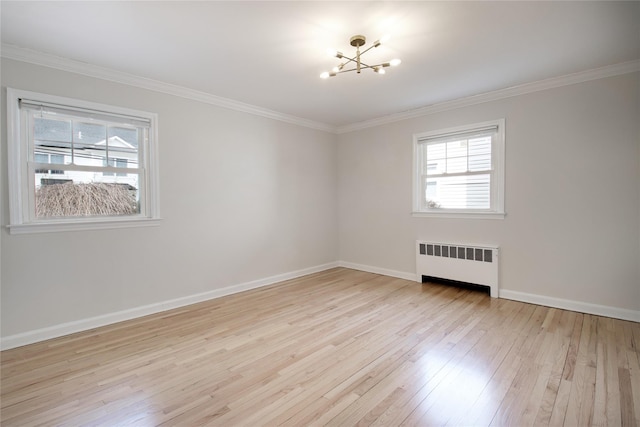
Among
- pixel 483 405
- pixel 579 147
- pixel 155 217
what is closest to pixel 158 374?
pixel 155 217

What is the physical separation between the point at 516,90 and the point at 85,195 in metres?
5.15

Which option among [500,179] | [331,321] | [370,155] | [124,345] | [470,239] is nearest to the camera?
[124,345]

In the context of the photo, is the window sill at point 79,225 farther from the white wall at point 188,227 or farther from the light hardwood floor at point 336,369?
the light hardwood floor at point 336,369

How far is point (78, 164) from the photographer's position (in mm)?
3037

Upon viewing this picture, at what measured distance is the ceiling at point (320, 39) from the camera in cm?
216

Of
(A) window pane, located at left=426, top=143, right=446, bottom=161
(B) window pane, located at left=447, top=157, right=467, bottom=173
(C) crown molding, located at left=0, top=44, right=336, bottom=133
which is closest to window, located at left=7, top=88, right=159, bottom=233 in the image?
(C) crown molding, located at left=0, top=44, right=336, bottom=133

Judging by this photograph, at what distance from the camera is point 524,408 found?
6.02 ft

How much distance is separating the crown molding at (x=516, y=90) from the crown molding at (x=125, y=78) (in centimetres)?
179

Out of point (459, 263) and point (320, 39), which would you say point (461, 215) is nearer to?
point (459, 263)

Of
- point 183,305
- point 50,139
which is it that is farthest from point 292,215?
point 50,139

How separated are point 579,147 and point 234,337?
14.1 ft

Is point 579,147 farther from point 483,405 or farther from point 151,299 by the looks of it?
point 151,299

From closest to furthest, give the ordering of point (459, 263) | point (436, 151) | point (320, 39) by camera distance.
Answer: point (320, 39), point (459, 263), point (436, 151)

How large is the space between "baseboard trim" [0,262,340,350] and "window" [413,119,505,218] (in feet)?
9.11
